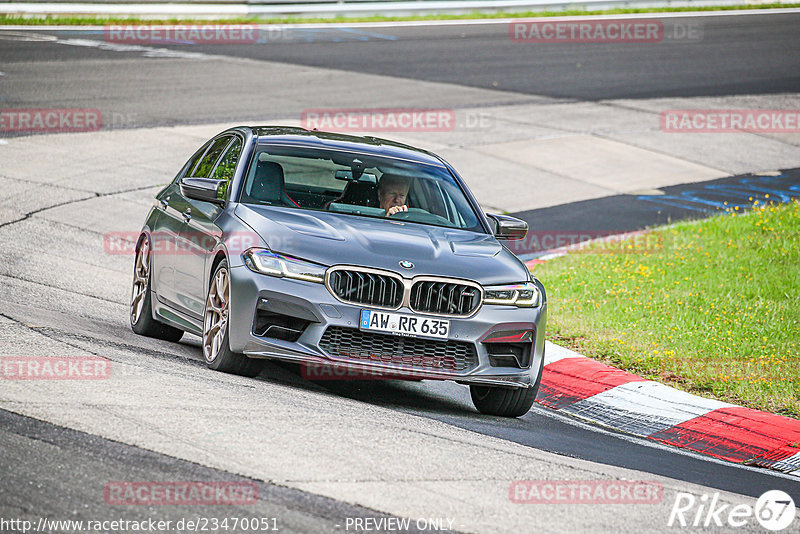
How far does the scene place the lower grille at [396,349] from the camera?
7270 millimetres

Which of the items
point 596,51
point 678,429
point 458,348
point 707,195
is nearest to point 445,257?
point 458,348

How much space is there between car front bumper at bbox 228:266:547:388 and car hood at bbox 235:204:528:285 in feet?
0.74

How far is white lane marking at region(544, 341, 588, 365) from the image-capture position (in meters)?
9.63

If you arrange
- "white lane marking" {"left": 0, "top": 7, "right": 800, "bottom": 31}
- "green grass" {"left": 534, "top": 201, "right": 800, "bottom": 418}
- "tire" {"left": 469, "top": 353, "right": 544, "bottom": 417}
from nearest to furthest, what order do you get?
1. "tire" {"left": 469, "top": 353, "right": 544, "bottom": 417}
2. "green grass" {"left": 534, "top": 201, "right": 800, "bottom": 418}
3. "white lane marking" {"left": 0, "top": 7, "right": 800, "bottom": 31}

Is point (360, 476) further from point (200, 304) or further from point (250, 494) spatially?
point (200, 304)

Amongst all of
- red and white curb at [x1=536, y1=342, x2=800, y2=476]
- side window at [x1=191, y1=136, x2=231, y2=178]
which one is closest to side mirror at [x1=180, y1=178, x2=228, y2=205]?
side window at [x1=191, y1=136, x2=231, y2=178]

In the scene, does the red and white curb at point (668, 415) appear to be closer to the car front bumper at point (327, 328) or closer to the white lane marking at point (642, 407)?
the white lane marking at point (642, 407)

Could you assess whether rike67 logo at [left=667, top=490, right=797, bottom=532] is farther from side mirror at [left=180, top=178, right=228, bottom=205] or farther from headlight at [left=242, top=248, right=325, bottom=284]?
side mirror at [left=180, top=178, right=228, bottom=205]

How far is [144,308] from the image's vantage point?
30.8 ft

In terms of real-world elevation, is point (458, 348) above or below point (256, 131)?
below

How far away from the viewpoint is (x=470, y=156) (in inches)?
770

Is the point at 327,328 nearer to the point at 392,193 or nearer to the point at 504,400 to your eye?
the point at 504,400

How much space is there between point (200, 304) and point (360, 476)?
2939mm

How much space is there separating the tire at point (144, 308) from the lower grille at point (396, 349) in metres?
2.53
